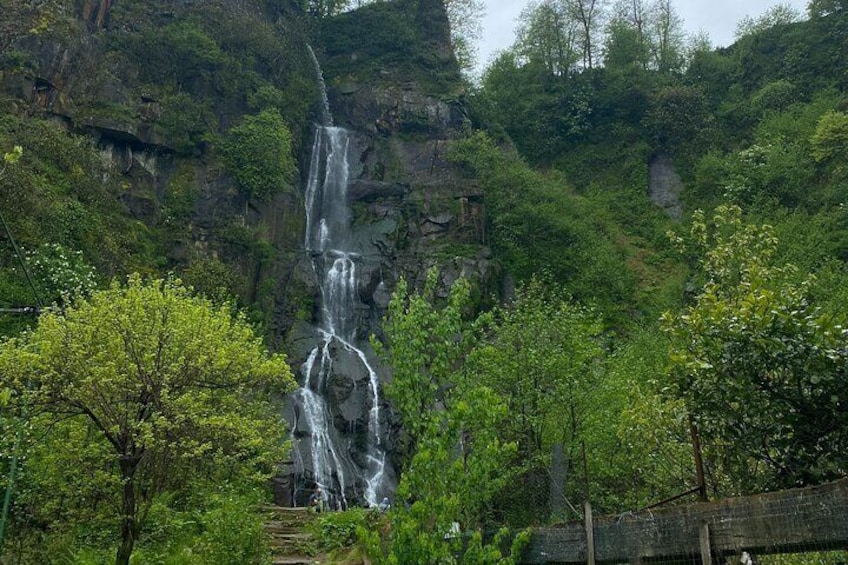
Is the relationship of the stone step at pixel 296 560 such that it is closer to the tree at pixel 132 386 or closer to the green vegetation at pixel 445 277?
the green vegetation at pixel 445 277

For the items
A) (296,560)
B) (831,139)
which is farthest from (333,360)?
(831,139)

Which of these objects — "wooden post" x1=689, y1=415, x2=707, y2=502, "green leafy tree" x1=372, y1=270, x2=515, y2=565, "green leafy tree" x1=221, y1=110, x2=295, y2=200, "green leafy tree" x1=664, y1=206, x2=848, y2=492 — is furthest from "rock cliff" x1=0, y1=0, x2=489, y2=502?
"green leafy tree" x1=664, y1=206, x2=848, y2=492

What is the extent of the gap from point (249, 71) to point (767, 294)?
114ft

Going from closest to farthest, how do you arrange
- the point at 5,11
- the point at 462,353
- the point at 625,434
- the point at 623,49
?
the point at 462,353, the point at 625,434, the point at 5,11, the point at 623,49

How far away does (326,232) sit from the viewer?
34.1 m

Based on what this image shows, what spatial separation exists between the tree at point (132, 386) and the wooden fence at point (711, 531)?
609 centimetres

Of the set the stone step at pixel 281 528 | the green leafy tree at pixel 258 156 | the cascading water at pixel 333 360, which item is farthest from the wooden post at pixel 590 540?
the green leafy tree at pixel 258 156

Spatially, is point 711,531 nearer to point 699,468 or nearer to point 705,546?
point 705,546

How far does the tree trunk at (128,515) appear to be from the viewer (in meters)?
10.3

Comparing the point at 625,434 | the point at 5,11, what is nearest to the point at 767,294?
the point at 625,434

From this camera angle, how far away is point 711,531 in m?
5.41

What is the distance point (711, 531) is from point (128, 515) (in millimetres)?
8643

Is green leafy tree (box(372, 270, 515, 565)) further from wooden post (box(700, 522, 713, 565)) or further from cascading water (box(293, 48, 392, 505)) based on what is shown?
cascading water (box(293, 48, 392, 505))

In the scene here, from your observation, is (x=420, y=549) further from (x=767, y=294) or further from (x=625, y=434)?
(x=625, y=434)
